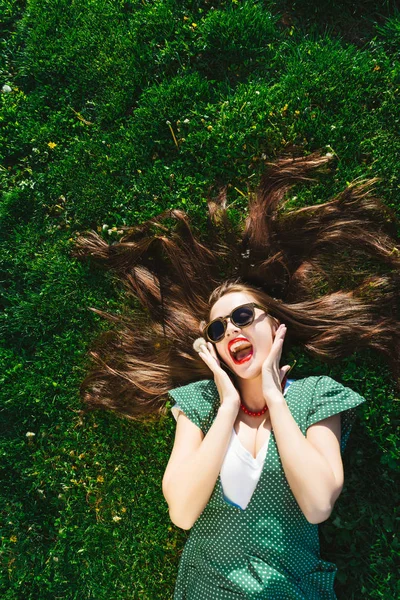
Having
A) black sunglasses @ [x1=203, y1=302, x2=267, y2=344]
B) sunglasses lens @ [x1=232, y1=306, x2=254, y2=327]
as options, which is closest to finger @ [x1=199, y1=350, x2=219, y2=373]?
black sunglasses @ [x1=203, y1=302, x2=267, y2=344]

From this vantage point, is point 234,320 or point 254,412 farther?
point 254,412

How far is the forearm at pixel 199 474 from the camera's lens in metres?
3.87

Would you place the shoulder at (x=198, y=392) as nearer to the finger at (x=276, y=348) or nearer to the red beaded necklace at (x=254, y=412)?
the red beaded necklace at (x=254, y=412)

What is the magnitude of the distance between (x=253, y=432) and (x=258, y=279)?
1.23 m

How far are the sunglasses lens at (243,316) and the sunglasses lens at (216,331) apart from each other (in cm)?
12

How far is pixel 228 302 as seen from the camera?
14.0 ft

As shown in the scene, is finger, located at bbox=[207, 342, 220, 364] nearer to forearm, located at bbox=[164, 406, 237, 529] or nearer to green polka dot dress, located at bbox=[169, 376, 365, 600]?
forearm, located at bbox=[164, 406, 237, 529]

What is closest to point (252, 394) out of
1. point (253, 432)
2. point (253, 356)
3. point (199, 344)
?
point (253, 432)

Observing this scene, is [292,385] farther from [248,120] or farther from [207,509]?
[248,120]

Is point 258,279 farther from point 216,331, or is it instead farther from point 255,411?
point 255,411

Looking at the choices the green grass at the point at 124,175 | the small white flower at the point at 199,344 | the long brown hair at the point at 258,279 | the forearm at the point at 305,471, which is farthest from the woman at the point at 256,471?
the green grass at the point at 124,175

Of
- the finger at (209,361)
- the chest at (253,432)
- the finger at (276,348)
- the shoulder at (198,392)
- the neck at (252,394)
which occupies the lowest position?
the chest at (253,432)

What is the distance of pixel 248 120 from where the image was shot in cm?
516

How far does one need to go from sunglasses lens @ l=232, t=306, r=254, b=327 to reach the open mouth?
12 cm
